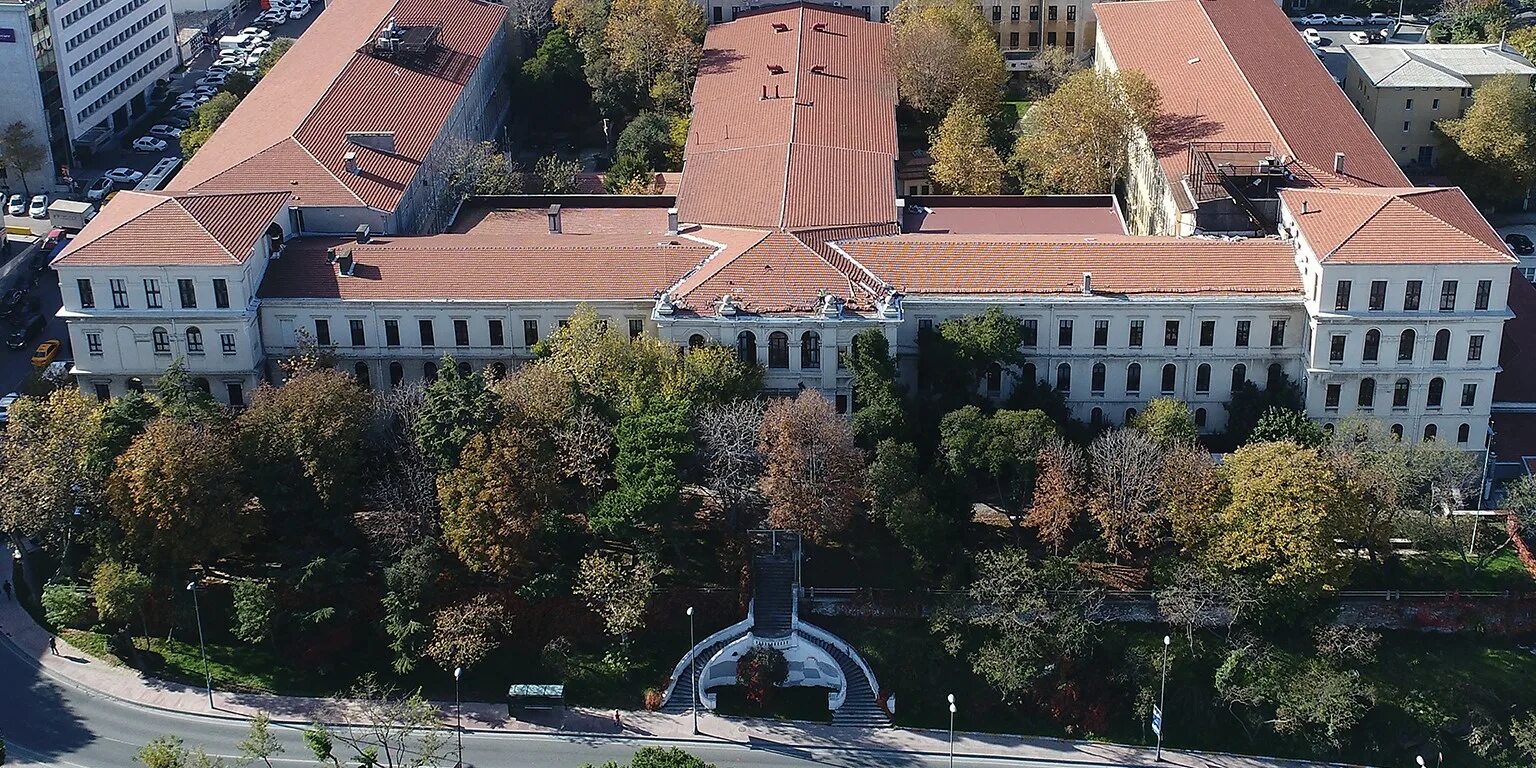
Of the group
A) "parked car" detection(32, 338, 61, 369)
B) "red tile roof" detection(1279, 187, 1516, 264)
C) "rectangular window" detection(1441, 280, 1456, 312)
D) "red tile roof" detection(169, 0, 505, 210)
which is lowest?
"parked car" detection(32, 338, 61, 369)

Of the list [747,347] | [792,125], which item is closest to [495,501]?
[747,347]

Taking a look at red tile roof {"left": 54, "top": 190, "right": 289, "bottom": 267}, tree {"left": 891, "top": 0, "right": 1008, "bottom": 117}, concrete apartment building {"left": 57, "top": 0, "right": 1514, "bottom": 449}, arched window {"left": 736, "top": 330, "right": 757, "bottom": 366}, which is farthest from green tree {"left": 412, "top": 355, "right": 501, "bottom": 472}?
tree {"left": 891, "top": 0, "right": 1008, "bottom": 117}

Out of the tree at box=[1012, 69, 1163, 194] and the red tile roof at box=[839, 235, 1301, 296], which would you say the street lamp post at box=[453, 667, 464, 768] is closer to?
the red tile roof at box=[839, 235, 1301, 296]

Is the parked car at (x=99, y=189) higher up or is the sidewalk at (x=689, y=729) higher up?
the parked car at (x=99, y=189)

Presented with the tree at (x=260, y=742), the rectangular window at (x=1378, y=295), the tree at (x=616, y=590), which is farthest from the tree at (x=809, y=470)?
the rectangular window at (x=1378, y=295)

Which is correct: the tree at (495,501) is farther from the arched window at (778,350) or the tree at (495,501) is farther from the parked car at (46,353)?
the parked car at (46,353)
